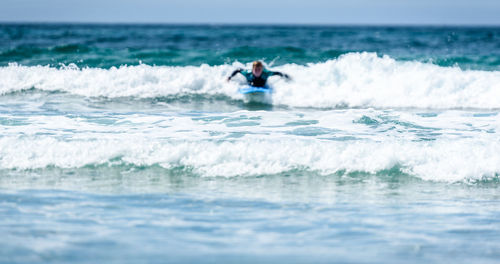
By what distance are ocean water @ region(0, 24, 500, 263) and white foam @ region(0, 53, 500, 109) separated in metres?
0.08

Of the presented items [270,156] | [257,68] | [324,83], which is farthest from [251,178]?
[324,83]

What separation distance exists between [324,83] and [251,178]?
864cm

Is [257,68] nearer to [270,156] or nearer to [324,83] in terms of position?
[324,83]

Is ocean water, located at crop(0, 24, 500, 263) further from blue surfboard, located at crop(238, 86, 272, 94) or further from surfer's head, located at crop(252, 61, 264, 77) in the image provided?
surfer's head, located at crop(252, 61, 264, 77)

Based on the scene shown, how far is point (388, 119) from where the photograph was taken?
10531 mm

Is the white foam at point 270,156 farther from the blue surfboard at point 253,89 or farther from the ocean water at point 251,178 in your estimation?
Answer: the blue surfboard at point 253,89

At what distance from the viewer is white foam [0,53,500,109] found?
576 inches

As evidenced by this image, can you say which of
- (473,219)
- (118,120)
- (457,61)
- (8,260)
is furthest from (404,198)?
(457,61)

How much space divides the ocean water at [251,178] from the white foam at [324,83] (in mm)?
81

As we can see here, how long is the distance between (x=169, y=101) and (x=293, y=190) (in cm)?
787

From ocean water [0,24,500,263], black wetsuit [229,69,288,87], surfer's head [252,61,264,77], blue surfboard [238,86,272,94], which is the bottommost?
ocean water [0,24,500,263]

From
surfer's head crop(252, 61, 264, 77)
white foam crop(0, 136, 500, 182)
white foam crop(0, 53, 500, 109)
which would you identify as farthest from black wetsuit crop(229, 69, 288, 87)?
white foam crop(0, 136, 500, 182)

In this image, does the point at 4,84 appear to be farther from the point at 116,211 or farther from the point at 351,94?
the point at 116,211

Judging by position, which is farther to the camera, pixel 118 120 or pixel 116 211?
pixel 118 120
